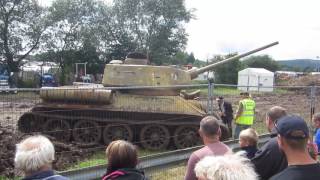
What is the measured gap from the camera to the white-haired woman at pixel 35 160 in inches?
140

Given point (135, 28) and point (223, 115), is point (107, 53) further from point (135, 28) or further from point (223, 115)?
point (223, 115)

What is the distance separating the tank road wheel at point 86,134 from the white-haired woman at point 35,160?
760 cm

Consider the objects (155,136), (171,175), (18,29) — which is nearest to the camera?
(171,175)

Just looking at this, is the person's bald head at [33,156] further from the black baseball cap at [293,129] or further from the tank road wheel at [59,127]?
the tank road wheel at [59,127]

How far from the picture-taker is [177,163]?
24.9 feet

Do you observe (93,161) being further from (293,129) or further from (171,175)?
(293,129)

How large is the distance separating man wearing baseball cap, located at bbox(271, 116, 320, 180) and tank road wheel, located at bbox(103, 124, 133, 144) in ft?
30.1

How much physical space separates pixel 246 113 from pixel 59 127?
178 inches

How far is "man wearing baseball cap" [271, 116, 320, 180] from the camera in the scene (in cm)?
354

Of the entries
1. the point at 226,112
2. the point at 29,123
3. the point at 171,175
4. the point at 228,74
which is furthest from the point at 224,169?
the point at 228,74

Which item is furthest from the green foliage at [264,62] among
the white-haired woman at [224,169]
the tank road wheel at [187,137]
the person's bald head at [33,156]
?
the white-haired woman at [224,169]

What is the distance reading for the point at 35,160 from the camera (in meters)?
3.55

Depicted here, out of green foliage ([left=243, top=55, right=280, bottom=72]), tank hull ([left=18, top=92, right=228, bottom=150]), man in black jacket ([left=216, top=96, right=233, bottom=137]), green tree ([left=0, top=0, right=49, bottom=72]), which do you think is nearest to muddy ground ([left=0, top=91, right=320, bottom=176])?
man in black jacket ([left=216, top=96, right=233, bottom=137])

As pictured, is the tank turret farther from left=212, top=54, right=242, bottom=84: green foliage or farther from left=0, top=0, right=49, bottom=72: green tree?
left=212, top=54, right=242, bottom=84: green foliage
